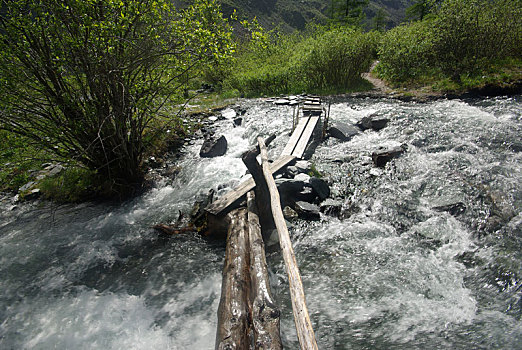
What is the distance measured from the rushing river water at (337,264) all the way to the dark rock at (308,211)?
8.2 inches

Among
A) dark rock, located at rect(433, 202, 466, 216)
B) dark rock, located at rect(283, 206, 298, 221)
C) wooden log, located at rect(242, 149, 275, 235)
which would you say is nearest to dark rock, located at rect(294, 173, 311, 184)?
dark rock, located at rect(283, 206, 298, 221)

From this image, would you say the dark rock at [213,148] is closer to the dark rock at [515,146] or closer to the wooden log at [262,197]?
the wooden log at [262,197]

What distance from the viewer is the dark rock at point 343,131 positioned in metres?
9.59

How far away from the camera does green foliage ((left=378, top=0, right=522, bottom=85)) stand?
42.4ft

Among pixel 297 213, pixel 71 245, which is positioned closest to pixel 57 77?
pixel 71 245

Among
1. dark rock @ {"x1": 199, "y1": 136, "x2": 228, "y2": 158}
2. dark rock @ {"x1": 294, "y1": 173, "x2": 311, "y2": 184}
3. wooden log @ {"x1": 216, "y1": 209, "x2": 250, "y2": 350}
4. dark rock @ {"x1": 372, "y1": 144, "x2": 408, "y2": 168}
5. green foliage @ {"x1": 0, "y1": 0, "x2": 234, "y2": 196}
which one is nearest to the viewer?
wooden log @ {"x1": 216, "y1": 209, "x2": 250, "y2": 350}

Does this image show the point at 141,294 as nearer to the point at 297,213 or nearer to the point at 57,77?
the point at 297,213

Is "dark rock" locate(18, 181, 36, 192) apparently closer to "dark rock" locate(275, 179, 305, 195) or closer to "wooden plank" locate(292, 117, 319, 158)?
"dark rock" locate(275, 179, 305, 195)

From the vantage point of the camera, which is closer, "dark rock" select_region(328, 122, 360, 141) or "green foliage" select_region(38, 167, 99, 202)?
"green foliage" select_region(38, 167, 99, 202)

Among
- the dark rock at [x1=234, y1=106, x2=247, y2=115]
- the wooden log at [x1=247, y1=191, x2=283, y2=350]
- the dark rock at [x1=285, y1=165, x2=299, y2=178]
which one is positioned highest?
the dark rock at [x1=234, y1=106, x2=247, y2=115]

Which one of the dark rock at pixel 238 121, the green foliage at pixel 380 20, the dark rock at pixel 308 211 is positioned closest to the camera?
the dark rock at pixel 308 211

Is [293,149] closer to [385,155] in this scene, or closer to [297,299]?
[385,155]

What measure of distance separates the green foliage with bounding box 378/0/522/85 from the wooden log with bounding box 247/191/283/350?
1550cm

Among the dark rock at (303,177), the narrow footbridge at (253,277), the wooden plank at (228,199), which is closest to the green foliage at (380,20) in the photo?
the dark rock at (303,177)
